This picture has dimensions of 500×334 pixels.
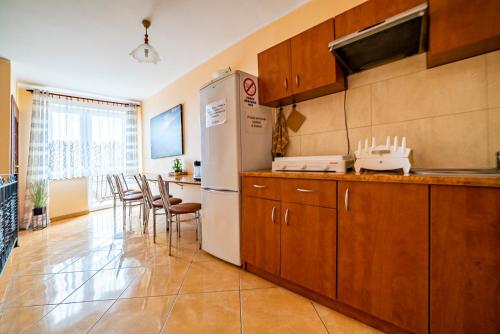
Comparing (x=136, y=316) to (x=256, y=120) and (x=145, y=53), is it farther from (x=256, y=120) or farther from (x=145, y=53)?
(x=145, y=53)

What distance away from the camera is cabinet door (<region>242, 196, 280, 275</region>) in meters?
1.77

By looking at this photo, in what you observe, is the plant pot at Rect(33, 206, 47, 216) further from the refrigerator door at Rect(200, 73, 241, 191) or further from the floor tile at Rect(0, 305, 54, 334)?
the refrigerator door at Rect(200, 73, 241, 191)

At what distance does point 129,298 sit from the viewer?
1.66 m

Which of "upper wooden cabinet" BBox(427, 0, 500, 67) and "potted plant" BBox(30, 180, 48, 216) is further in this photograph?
"potted plant" BBox(30, 180, 48, 216)

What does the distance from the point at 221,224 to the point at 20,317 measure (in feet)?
5.11

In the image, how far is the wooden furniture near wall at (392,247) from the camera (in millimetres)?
957

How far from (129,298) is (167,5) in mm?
2776

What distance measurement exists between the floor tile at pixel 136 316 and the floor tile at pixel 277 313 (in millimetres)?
577

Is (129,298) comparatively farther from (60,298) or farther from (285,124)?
(285,124)

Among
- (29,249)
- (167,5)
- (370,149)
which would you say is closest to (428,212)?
(370,149)

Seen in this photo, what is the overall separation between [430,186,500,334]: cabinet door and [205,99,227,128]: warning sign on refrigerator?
172 cm

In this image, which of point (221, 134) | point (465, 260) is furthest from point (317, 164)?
point (221, 134)

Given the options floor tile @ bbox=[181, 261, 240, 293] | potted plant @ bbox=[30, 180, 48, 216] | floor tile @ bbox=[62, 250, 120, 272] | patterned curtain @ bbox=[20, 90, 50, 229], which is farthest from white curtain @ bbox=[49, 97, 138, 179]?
floor tile @ bbox=[181, 261, 240, 293]

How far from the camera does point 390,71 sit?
64.8 inches
